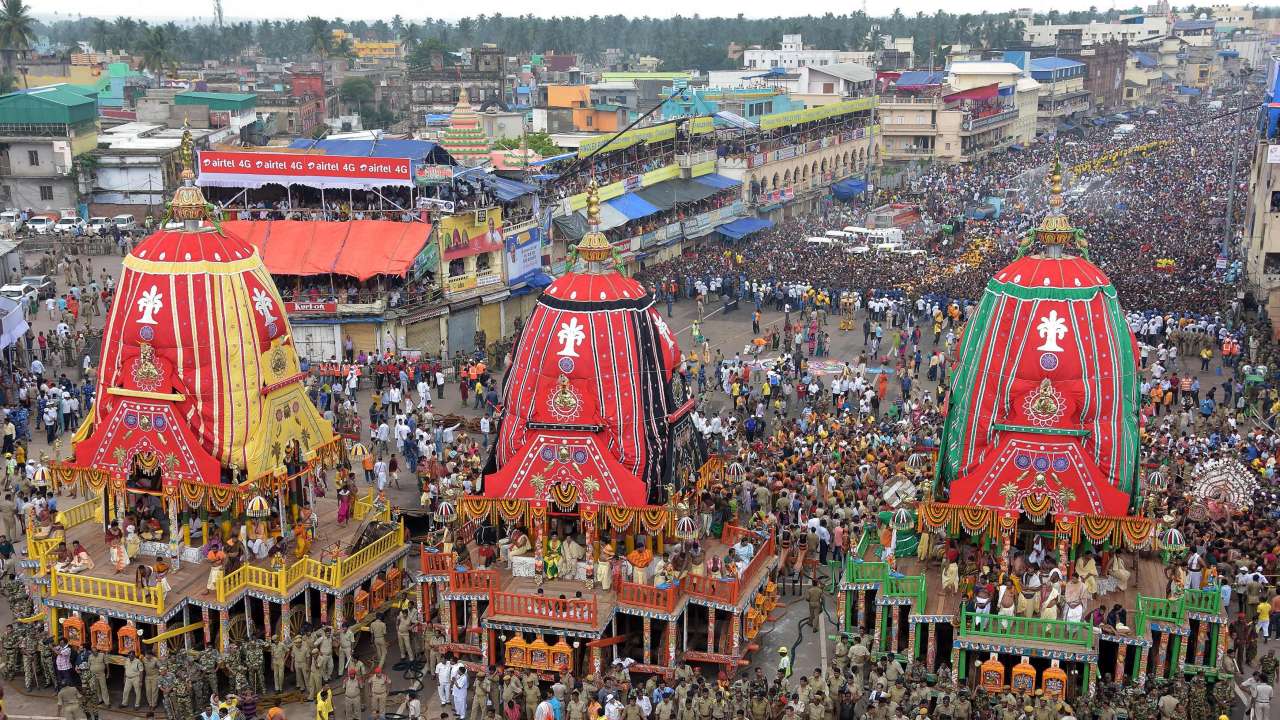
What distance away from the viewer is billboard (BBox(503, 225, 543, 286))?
51.3 metres

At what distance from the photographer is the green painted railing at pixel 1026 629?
77.5 ft

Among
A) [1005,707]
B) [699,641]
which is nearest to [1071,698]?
[1005,707]

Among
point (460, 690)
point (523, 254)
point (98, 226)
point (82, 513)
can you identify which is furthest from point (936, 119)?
point (460, 690)

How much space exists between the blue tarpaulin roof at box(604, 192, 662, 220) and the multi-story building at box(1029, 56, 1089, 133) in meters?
65.1

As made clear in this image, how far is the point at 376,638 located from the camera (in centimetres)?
2642

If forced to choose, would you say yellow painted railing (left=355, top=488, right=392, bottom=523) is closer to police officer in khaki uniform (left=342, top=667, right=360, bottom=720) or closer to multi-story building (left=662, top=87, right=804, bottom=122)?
police officer in khaki uniform (left=342, top=667, right=360, bottom=720)

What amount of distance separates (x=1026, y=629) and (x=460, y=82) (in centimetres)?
10442

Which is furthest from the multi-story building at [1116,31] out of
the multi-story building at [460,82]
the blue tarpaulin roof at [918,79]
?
the blue tarpaulin roof at [918,79]

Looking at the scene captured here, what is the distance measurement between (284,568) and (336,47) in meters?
150

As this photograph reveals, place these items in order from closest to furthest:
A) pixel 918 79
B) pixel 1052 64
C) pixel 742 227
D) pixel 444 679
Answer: pixel 444 679
pixel 742 227
pixel 918 79
pixel 1052 64

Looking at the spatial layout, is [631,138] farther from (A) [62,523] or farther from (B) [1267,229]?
(A) [62,523]

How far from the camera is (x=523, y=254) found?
2063 inches

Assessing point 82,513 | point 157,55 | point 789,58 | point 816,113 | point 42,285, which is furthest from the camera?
point 789,58

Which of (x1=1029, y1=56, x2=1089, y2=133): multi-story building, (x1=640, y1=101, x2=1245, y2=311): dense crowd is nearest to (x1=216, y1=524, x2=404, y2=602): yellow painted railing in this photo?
(x1=640, y1=101, x2=1245, y2=311): dense crowd
